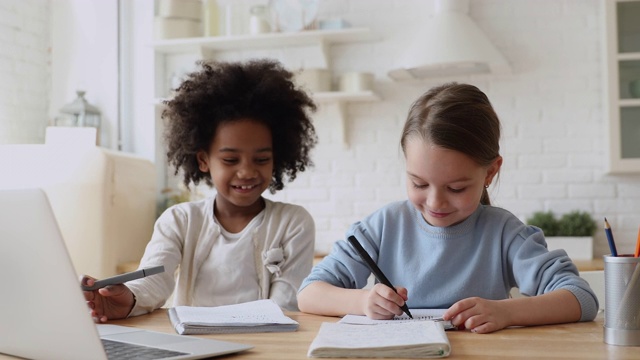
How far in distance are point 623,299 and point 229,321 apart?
615 mm

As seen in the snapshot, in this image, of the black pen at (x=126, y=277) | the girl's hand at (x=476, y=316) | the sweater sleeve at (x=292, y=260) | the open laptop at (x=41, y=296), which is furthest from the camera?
the sweater sleeve at (x=292, y=260)

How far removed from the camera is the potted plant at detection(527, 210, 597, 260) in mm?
3748

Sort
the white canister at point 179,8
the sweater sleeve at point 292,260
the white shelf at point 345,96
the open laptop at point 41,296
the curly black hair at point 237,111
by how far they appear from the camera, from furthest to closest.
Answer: the white canister at point 179,8 → the white shelf at point 345,96 → the curly black hair at point 237,111 → the sweater sleeve at point 292,260 → the open laptop at point 41,296

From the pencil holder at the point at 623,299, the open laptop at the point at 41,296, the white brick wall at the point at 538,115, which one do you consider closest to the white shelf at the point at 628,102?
the white brick wall at the point at 538,115

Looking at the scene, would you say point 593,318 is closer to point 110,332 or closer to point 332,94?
point 110,332

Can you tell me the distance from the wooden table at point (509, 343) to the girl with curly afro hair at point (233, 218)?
2.10 ft

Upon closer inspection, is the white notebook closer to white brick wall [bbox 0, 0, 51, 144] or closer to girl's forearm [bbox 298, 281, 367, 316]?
girl's forearm [bbox 298, 281, 367, 316]

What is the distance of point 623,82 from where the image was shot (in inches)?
149

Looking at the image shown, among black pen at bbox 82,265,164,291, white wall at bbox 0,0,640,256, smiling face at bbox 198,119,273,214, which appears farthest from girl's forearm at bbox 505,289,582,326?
white wall at bbox 0,0,640,256

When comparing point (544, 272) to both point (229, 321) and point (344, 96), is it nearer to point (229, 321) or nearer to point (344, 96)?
point (229, 321)

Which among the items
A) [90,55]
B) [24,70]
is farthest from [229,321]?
[90,55]

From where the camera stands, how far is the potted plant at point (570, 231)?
3.75m

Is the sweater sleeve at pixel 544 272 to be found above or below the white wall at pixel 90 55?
below

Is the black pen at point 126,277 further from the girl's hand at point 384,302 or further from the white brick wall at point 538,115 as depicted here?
the white brick wall at point 538,115
